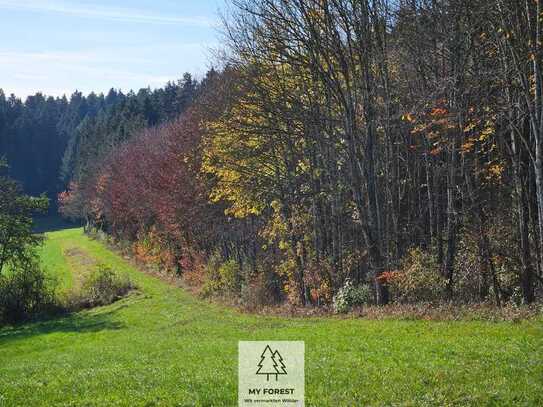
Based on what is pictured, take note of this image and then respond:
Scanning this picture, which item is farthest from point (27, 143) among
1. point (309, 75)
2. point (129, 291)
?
point (309, 75)

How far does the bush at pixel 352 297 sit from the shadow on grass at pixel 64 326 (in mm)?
10732

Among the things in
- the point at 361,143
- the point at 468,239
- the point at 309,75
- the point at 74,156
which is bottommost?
the point at 468,239

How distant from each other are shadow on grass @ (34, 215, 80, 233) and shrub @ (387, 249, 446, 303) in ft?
327

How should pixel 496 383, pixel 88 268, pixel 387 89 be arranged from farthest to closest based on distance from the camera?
1. pixel 88 268
2. pixel 387 89
3. pixel 496 383

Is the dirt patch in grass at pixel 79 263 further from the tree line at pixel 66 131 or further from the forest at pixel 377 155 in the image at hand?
the tree line at pixel 66 131

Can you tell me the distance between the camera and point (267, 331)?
58.6 ft

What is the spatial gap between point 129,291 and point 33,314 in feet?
20.6

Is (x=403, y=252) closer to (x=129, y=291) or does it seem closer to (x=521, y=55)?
(x=521, y=55)

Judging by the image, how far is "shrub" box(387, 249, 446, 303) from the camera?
19.0 meters

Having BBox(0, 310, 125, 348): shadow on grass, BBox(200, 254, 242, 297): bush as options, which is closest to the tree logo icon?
BBox(0, 310, 125, 348): shadow on grass

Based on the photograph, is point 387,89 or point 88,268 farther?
point 88,268

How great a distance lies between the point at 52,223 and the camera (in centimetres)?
11719

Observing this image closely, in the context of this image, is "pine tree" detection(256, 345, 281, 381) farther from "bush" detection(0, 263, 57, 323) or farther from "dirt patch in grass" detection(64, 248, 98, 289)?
"dirt patch in grass" detection(64, 248, 98, 289)

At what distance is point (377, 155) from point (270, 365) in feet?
53.1
